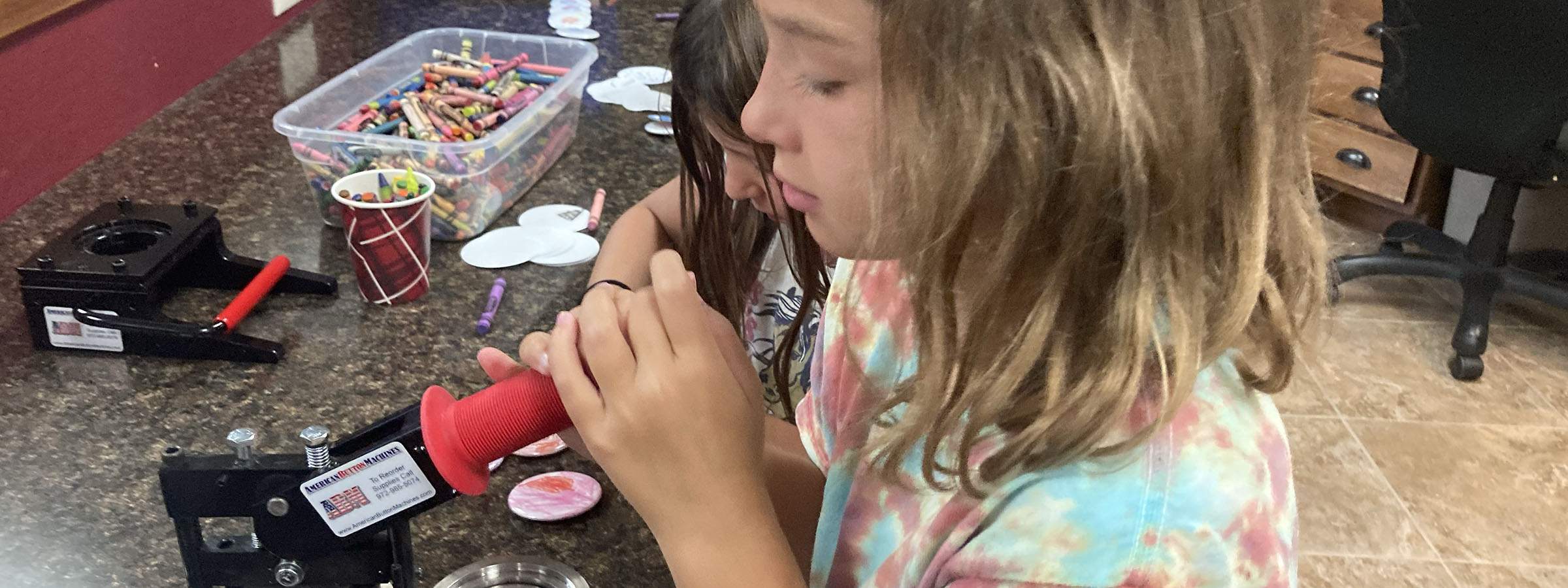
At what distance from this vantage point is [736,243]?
1.10 metres

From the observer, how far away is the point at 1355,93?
8.56 feet

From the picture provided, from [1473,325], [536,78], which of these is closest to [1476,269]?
[1473,325]

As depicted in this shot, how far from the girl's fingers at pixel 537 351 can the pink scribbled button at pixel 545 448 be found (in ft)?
0.53

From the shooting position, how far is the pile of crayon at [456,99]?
1210 mm

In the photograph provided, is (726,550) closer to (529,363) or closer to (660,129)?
(529,363)

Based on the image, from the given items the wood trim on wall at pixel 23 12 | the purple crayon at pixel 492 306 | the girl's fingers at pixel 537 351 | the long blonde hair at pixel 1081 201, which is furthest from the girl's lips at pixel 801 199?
the wood trim on wall at pixel 23 12

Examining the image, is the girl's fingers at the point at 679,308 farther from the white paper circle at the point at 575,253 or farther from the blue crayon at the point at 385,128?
the blue crayon at the point at 385,128

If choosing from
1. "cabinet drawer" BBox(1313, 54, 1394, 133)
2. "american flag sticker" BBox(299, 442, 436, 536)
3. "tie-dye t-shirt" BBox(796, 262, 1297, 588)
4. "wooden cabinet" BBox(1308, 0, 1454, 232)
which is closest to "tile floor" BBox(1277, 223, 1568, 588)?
"wooden cabinet" BBox(1308, 0, 1454, 232)

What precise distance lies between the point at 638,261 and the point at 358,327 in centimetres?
27

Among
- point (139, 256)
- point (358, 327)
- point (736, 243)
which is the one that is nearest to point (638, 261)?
point (736, 243)

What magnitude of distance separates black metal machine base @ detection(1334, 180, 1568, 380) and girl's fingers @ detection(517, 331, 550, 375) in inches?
73.5

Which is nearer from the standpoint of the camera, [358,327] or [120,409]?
[120,409]

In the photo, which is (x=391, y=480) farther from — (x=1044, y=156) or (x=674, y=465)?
(x=1044, y=156)

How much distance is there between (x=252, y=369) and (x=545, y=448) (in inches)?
10.0
